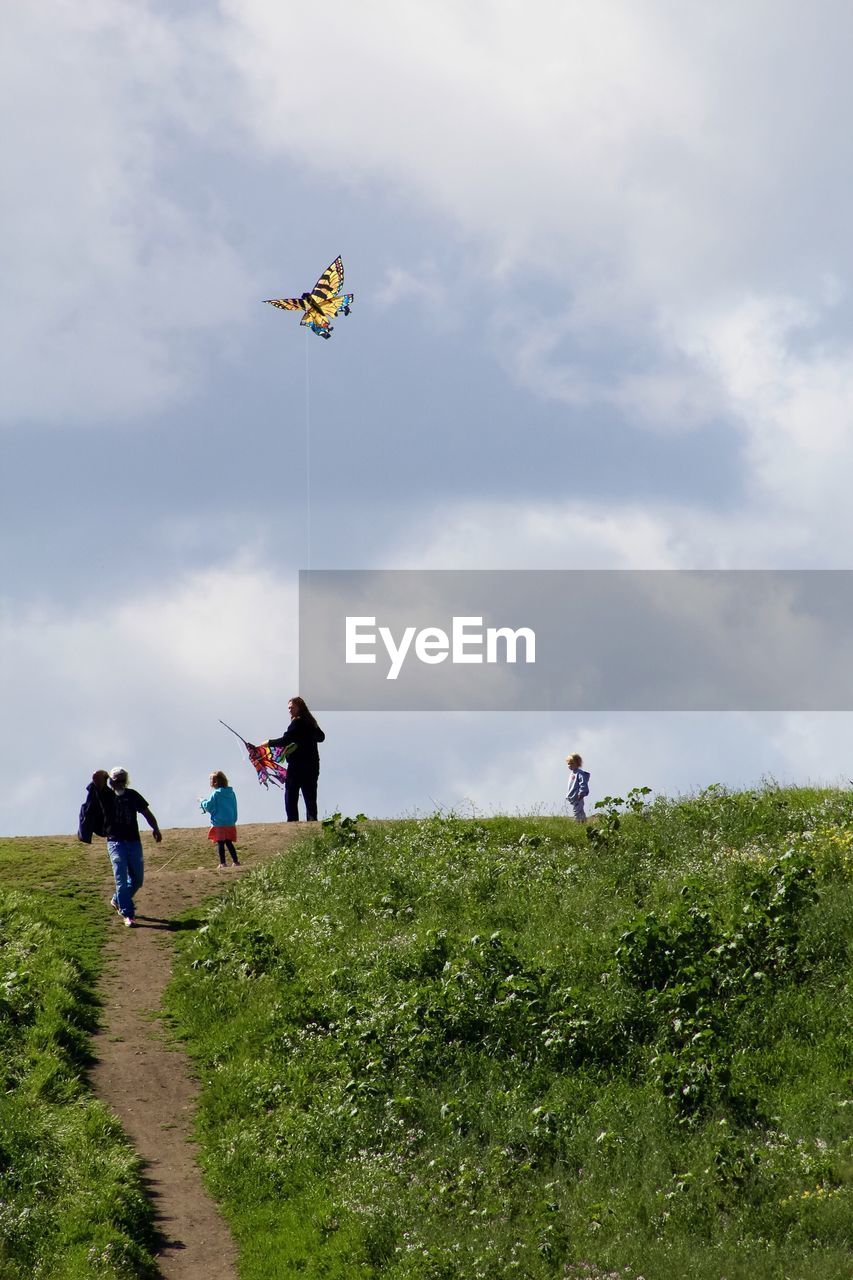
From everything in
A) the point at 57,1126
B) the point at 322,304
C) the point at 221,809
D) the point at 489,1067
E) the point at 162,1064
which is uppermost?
the point at 322,304

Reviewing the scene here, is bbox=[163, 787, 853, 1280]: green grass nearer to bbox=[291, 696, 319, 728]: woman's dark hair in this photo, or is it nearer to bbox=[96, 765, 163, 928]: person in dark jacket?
bbox=[96, 765, 163, 928]: person in dark jacket

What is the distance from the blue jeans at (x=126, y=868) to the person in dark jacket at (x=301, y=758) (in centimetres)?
581

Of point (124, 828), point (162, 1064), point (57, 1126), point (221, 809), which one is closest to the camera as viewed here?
point (57, 1126)

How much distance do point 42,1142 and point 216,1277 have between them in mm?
2943

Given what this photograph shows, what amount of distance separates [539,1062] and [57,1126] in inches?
229

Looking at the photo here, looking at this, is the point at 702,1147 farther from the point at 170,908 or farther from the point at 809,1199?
the point at 170,908

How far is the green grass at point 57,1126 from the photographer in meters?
13.8

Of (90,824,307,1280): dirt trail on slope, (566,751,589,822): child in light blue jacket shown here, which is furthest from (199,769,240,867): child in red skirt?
(566,751,589,822): child in light blue jacket

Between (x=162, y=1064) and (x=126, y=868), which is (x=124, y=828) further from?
(x=162, y=1064)

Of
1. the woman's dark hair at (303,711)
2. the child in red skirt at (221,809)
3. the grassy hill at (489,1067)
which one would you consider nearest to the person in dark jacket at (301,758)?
the woman's dark hair at (303,711)

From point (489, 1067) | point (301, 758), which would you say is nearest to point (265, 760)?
point (301, 758)

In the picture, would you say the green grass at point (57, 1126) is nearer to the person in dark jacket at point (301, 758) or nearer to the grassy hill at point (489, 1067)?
the grassy hill at point (489, 1067)

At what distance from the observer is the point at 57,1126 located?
52.0 feet

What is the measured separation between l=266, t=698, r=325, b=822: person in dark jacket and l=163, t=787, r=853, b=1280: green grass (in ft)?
17.0
